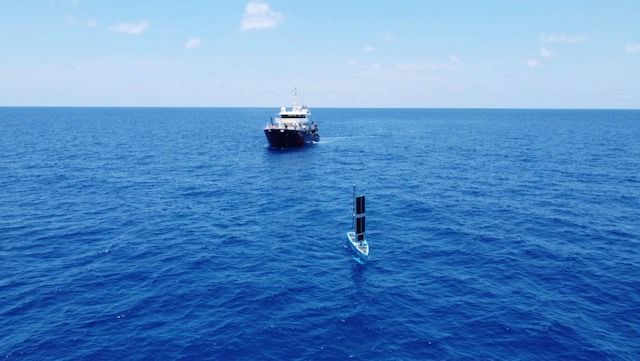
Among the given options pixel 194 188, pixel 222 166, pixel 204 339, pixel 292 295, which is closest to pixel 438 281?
pixel 292 295

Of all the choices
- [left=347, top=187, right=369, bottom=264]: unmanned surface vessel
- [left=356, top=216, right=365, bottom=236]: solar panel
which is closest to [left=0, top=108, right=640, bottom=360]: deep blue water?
[left=347, top=187, right=369, bottom=264]: unmanned surface vessel

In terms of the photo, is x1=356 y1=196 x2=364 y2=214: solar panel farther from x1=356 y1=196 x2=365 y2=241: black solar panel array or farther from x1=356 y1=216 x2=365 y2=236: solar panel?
x1=356 y1=216 x2=365 y2=236: solar panel

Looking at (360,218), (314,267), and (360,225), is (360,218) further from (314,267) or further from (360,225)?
(314,267)

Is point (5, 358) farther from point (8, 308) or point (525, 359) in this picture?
point (525, 359)

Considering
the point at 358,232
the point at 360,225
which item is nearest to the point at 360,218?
the point at 360,225

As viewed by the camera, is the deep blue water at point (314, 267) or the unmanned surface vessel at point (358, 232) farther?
the unmanned surface vessel at point (358, 232)

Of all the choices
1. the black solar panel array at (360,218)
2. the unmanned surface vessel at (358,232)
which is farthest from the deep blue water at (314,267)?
the black solar panel array at (360,218)

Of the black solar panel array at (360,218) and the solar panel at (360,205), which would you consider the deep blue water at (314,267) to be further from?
the solar panel at (360,205)
